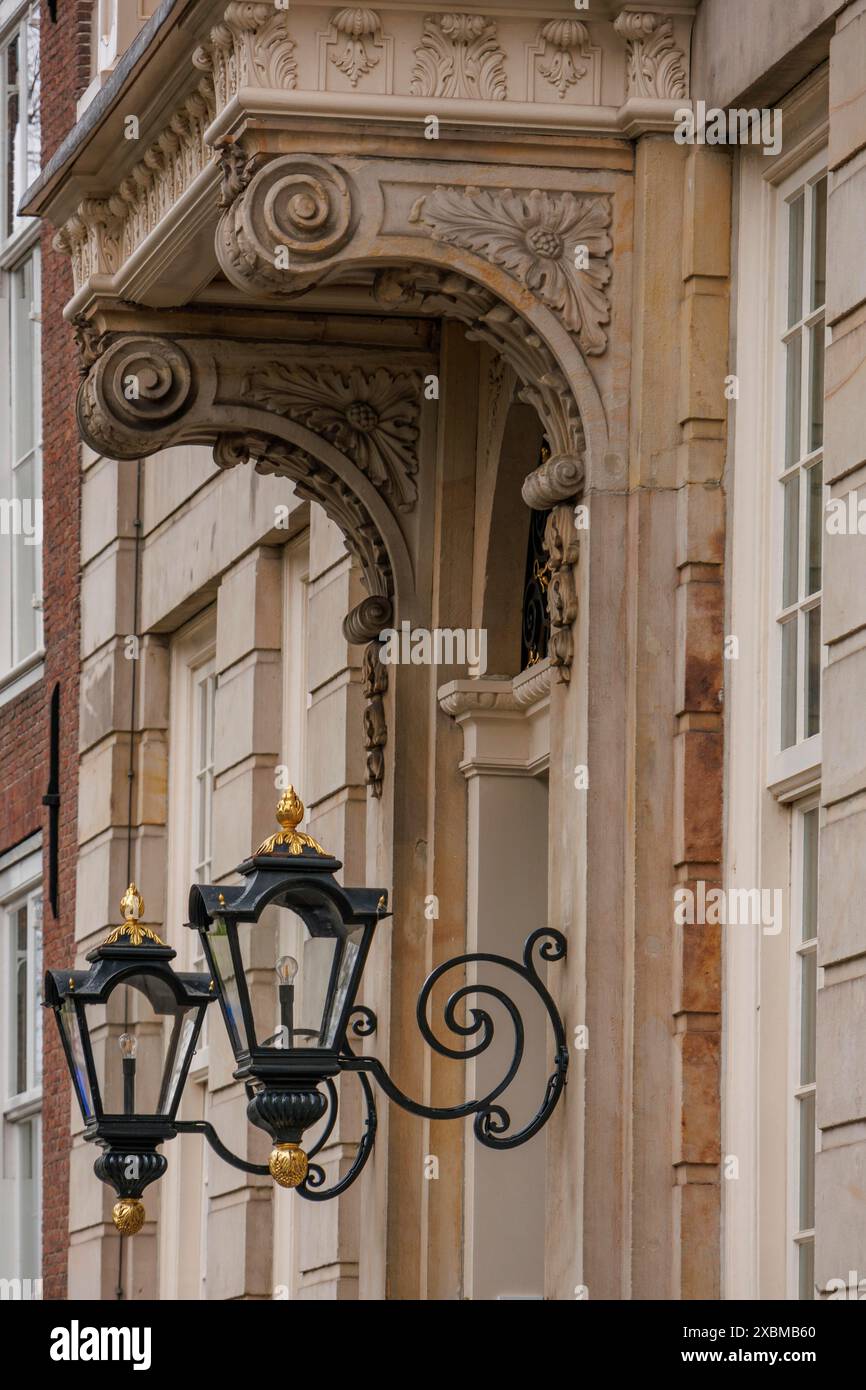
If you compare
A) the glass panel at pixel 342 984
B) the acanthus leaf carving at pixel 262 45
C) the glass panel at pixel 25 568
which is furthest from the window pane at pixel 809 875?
the glass panel at pixel 25 568

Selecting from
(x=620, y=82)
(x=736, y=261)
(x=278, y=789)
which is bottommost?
(x=278, y=789)

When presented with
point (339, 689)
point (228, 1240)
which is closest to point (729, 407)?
point (339, 689)

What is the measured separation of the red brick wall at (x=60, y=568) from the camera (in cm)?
1523

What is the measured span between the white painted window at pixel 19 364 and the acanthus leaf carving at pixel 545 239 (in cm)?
942

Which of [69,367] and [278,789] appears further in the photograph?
[69,367]

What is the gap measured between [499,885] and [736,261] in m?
2.28

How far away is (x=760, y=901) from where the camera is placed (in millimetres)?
7324

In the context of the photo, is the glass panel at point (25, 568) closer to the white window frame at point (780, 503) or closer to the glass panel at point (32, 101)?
the glass panel at point (32, 101)

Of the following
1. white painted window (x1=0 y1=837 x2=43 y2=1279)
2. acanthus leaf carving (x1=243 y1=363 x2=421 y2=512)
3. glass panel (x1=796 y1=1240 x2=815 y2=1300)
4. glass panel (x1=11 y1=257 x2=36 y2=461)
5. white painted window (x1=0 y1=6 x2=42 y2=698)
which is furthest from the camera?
glass panel (x1=11 y1=257 x2=36 y2=461)

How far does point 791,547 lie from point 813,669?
33 cm

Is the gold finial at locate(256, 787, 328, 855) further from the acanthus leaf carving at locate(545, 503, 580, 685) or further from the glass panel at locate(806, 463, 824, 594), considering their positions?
the glass panel at locate(806, 463, 824, 594)

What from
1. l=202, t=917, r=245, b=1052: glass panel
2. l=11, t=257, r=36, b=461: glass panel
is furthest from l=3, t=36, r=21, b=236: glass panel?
l=202, t=917, r=245, b=1052: glass panel

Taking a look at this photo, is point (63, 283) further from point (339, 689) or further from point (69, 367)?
point (339, 689)

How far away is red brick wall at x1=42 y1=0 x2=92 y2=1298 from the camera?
50.0ft
